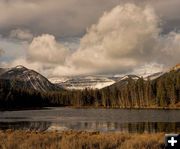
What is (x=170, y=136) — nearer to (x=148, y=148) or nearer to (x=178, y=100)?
(x=148, y=148)

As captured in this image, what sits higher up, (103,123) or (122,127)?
(103,123)

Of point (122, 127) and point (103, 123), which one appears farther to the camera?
point (103, 123)

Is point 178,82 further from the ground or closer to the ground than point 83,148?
further from the ground

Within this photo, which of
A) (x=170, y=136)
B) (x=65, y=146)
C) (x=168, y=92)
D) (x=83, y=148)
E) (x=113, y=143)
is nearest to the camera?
(x=170, y=136)

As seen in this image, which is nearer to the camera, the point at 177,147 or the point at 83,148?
the point at 177,147

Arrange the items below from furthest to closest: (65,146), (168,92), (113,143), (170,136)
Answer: (168,92), (113,143), (65,146), (170,136)

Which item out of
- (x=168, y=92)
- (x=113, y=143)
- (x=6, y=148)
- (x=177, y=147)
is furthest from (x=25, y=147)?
(x=168, y=92)

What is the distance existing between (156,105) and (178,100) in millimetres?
12560

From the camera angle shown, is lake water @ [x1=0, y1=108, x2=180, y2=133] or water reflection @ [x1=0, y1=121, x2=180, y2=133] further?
lake water @ [x1=0, y1=108, x2=180, y2=133]

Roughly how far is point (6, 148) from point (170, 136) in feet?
46.5

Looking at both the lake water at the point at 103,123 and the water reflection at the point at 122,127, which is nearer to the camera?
the water reflection at the point at 122,127

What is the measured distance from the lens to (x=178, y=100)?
634 ft

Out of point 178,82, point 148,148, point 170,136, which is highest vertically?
point 178,82

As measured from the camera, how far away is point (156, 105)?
7830 inches
